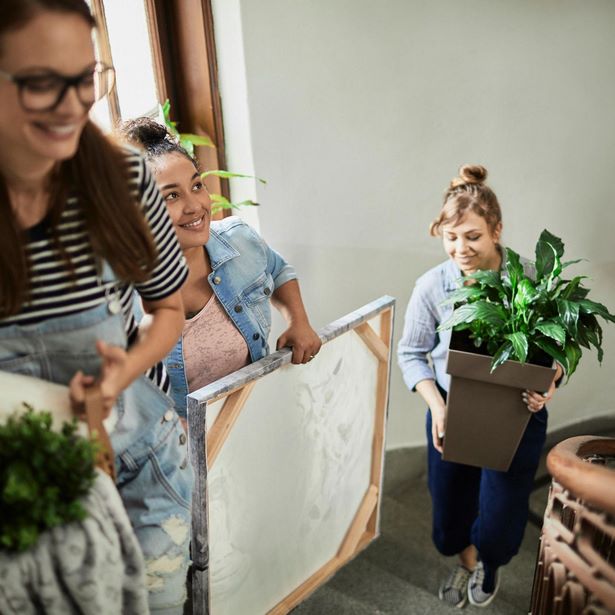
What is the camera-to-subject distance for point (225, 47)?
213cm

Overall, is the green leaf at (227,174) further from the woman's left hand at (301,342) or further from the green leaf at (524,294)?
the green leaf at (524,294)

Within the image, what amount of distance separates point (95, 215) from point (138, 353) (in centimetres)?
21

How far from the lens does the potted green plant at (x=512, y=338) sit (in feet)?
5.45

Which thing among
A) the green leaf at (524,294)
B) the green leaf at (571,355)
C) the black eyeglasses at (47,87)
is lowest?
the green leaf at (571,355)

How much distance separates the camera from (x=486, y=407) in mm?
1863

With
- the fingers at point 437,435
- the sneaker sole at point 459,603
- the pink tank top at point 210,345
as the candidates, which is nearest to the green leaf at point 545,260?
the fingers at point 437,435

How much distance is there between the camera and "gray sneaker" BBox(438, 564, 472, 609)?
2.38 metres

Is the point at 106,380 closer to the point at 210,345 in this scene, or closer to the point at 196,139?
the point at 210,345

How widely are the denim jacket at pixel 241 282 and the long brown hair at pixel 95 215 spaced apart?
573 mm

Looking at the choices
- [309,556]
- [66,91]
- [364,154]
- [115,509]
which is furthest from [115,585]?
[364,154]

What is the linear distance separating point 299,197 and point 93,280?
147 cm

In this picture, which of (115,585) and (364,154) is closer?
(115,585)

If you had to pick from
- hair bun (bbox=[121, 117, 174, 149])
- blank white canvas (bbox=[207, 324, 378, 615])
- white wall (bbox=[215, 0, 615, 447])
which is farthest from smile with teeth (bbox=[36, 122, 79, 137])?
white wall (bbox=[215, 0, 615, 447])

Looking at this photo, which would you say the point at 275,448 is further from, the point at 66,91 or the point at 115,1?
the point at 115,1
